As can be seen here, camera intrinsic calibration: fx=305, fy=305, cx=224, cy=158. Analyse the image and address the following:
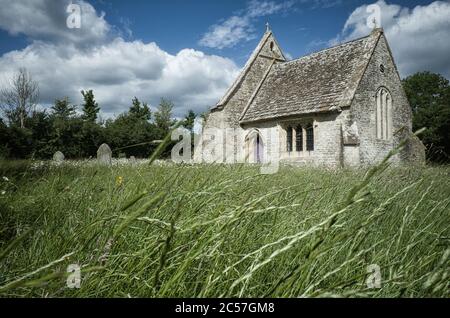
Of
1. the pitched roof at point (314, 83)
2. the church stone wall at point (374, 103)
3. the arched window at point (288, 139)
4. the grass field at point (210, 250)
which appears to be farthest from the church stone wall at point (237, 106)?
the grass field at point (210, 250)

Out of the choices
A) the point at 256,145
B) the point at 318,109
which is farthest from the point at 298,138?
the point at 256,145

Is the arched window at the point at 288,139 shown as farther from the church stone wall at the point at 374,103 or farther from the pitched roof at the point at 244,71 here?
the pitched roof at the point at 244,71

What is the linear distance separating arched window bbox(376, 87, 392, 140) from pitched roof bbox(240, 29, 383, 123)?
7.80 ft

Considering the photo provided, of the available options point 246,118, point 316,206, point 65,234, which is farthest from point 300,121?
point 65,234

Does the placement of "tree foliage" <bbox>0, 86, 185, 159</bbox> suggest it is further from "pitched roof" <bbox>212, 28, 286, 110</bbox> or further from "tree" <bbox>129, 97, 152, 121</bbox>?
"tree" <bbox>129, 97, 152, 121</bbox>

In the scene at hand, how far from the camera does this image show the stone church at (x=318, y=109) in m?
Result: 16.1

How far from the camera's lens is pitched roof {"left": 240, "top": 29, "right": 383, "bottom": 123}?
16.5 meters

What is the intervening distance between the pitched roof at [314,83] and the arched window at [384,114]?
2.38 meters

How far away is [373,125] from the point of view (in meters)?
16.9

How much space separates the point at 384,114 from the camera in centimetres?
1773

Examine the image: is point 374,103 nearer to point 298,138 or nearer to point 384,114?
point 384,114

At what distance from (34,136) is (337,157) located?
Result: 24.9m

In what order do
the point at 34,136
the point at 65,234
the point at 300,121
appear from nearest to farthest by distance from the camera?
the point at 65,234, the point at 300,121, the point at 34,136
